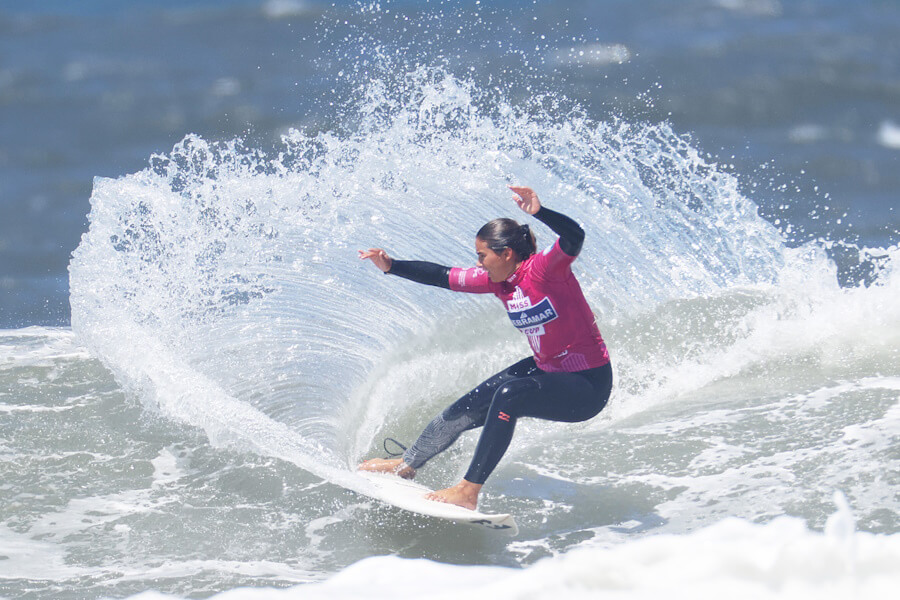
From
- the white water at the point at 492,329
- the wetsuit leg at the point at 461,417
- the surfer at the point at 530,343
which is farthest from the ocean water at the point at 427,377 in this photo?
the surfer at the point at 530,343

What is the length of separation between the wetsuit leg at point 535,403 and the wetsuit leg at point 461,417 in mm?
174

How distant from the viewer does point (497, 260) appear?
16.7 ft

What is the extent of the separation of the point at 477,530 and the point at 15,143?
37.3 ft

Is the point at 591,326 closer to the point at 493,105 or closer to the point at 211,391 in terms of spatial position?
the point at 211,391

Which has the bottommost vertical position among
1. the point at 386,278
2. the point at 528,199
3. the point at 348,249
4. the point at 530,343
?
the point at 530,343

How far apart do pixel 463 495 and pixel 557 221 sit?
138 centimetres

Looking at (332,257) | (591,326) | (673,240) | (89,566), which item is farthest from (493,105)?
(89,566)

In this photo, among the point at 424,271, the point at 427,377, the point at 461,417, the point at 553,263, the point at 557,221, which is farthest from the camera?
the point at 427,377

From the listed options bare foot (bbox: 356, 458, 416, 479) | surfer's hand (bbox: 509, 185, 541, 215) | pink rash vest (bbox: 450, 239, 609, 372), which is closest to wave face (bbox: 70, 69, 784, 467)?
bare foot (bbox: 356, 458, 416, 479)

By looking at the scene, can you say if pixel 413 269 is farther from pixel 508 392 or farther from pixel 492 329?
pixel 492 329

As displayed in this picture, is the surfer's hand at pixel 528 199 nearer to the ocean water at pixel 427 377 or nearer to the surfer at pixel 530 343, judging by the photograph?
the surfer at pixel 530 343

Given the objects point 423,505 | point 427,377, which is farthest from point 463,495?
point 427,377

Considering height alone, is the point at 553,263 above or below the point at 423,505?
above

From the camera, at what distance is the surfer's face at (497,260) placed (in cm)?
510
